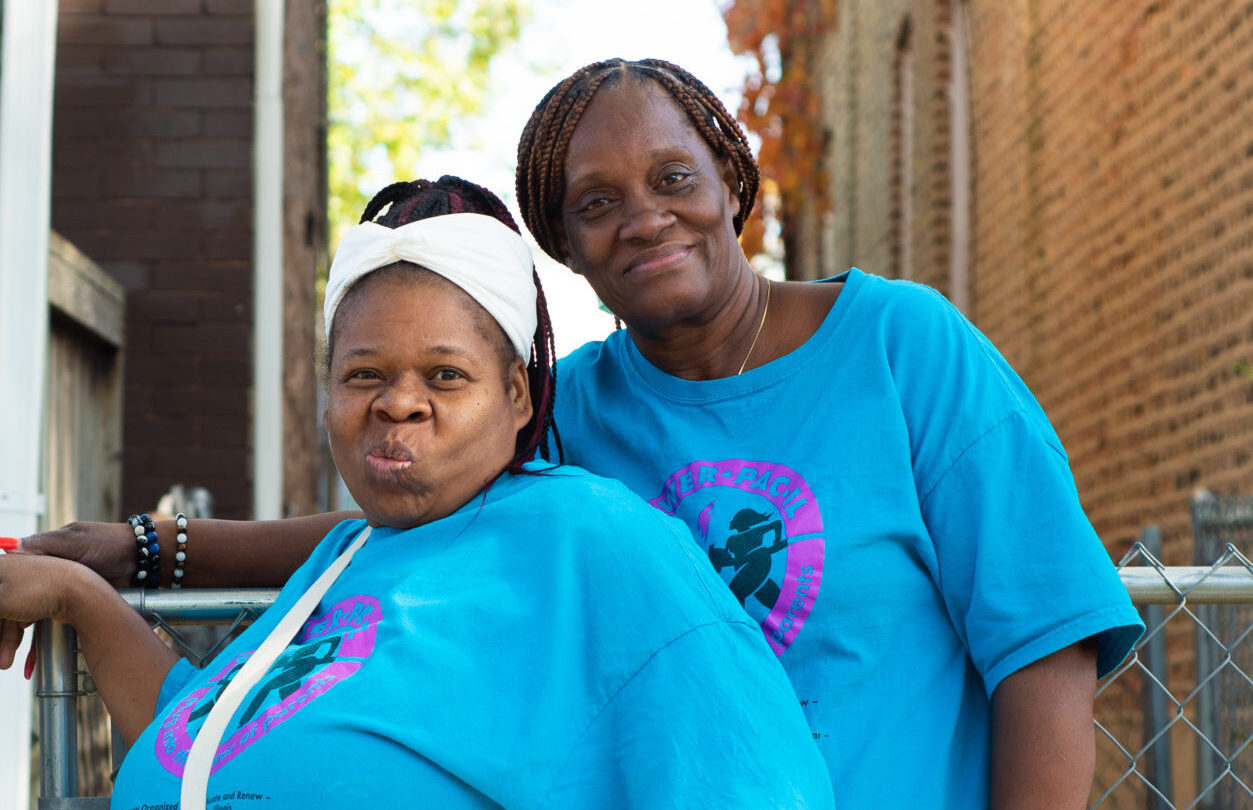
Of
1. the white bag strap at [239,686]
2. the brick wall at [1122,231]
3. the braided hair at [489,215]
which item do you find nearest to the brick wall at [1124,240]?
the brick wall at [1122,231]

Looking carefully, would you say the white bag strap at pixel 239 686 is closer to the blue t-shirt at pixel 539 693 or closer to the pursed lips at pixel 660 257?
the blue t-shirt at pixel 539 693

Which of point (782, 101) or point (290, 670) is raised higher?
point (782, 101)

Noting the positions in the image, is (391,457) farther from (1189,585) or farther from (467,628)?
(1189,585)

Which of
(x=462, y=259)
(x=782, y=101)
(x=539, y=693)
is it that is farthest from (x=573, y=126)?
(x=782, y=101)

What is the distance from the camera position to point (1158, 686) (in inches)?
132

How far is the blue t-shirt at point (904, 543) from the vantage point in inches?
75.4

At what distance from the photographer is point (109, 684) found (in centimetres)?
217

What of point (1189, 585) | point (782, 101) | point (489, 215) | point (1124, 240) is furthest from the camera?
point (782, 101)

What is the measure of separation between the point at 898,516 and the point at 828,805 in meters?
0.46

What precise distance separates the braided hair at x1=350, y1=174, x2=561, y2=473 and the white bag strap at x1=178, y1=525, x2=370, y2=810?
33 cm

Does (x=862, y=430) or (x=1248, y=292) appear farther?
(x=1248, y=292)

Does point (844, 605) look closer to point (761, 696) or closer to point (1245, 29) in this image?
point (761, 696)

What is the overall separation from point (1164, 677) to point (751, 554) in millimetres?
2893

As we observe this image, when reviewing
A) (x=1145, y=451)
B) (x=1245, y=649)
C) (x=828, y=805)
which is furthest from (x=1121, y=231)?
(x=828, y=805)
